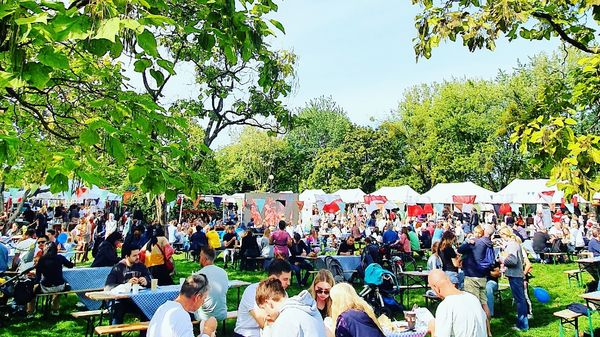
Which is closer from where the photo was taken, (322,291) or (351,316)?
(351,316)

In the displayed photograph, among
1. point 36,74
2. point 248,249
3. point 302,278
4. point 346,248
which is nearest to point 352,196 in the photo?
point 248,249

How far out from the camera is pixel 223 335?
27.1 feet

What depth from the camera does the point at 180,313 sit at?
4387 millimetres

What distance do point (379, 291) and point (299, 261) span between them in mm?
6136

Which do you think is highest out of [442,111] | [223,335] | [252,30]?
[442,111]

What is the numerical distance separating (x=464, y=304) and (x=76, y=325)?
25.0ft

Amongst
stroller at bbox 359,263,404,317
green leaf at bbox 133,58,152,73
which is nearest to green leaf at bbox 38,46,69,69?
green leaf at bbox 133,58,152,73

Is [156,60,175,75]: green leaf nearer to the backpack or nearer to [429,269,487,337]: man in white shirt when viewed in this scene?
[429,269,487,337]: man in white shirt

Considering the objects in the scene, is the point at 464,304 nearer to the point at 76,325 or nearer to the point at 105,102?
the point at 105,102

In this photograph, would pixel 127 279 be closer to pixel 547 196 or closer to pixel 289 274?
pixel 289 274

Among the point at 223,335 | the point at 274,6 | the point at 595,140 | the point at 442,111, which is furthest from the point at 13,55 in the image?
the point at 442,111

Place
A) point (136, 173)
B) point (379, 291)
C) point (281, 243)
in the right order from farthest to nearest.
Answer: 1. point (281, 243)
2. point (379, 291)
3. point (136, 173)

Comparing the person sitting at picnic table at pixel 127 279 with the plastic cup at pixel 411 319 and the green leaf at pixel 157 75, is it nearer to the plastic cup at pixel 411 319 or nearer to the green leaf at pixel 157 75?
the plastic cup at pixel 411 319

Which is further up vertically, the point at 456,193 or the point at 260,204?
the point at 456,193
